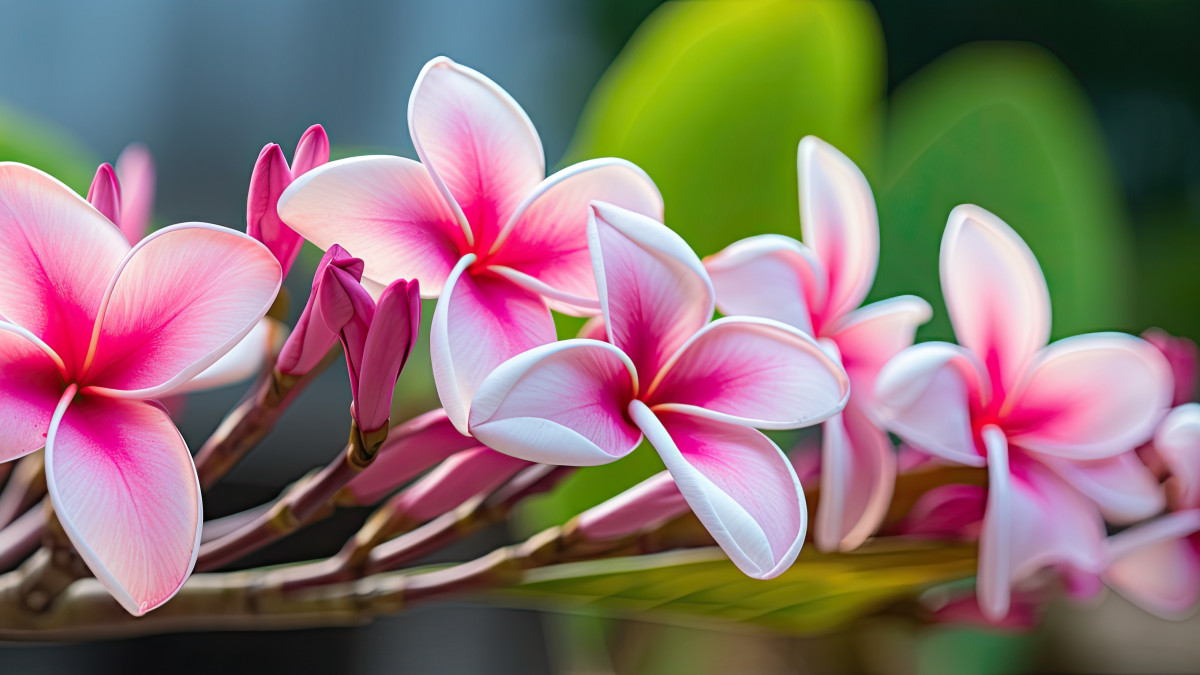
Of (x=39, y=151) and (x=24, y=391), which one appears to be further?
(x=39, y=151)

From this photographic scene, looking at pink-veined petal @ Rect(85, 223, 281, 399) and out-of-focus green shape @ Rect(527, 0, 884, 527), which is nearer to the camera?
pink-veined petal @ Rect(85, 223, 281, 399)

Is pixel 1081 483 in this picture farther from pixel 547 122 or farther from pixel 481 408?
pixel 547 122

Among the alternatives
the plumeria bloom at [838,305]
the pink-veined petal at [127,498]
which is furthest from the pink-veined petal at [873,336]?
the pink-veined petal at [127,498]

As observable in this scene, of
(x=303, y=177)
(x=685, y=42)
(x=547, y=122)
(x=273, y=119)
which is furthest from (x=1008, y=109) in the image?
(x=273, y=119)

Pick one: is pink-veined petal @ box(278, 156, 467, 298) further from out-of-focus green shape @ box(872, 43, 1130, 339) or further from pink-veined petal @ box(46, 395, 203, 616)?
out-of-focus green shape @ box(872, 43, 1130, 339)

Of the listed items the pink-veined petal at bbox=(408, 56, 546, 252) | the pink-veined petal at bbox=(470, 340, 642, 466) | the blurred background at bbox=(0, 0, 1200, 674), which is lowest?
the blurred background at bbox=(0, 0, 1200, 674)

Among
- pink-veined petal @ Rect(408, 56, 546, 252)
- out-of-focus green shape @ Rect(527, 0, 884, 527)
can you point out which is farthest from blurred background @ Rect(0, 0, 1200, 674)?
pink-veined petal @ Rect(408, 56, 546, 252)

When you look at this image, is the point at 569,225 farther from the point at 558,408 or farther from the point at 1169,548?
the point at 1169,548

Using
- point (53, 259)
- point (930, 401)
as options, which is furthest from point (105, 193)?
point (930, 401)
